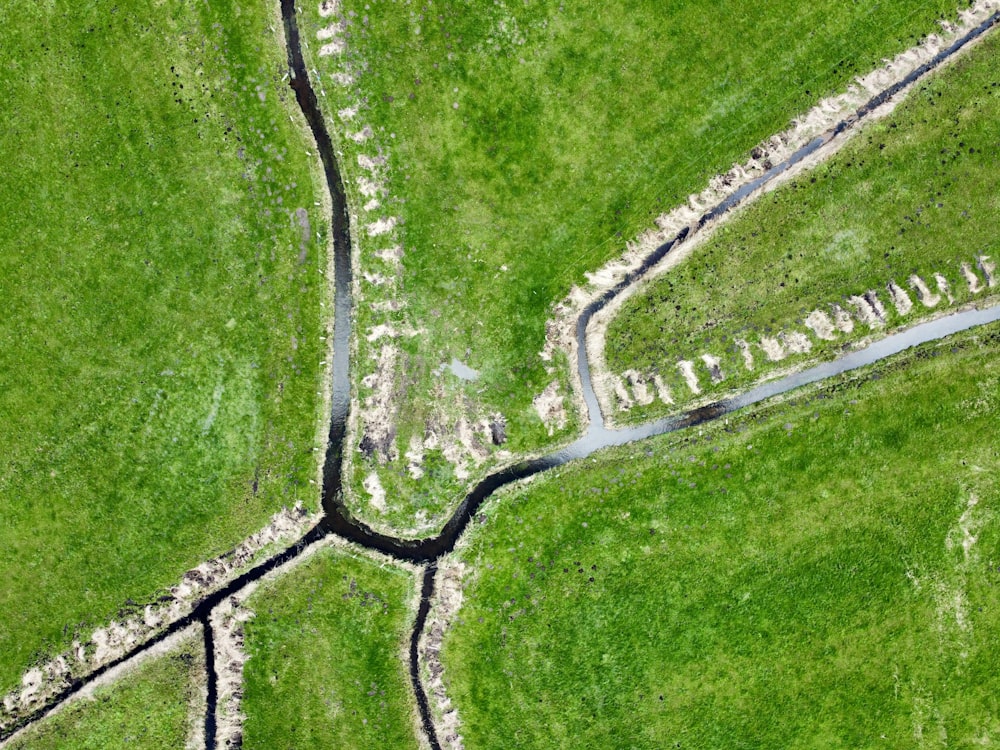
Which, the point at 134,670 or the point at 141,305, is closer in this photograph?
the point at 134,670

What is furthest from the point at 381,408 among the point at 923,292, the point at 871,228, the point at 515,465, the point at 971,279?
the point at 971,279

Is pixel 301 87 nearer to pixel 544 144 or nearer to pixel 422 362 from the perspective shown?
pixel 544 144

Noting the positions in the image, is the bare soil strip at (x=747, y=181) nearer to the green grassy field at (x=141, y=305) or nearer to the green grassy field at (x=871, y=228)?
the green grassy field at (x=871, y=228)

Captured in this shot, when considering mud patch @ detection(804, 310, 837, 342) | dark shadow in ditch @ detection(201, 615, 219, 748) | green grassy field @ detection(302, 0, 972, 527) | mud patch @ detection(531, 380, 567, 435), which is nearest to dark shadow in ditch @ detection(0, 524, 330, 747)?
dark shadow in ditch @ detection(201, 615, 219, 748)

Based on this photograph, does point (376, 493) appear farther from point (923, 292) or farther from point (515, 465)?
point (923, 292)

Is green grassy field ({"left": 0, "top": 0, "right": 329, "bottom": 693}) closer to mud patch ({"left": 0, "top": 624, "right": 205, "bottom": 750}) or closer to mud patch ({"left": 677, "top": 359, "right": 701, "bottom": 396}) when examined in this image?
mud patch ({"left": 0, "top": 624, "right": 205, "bottom": 750})

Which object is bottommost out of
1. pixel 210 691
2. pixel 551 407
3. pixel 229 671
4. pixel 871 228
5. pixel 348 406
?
pixel 210 691

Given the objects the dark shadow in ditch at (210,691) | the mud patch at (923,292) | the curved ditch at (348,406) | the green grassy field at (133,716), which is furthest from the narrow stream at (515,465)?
the green grassy field at (133,716)
